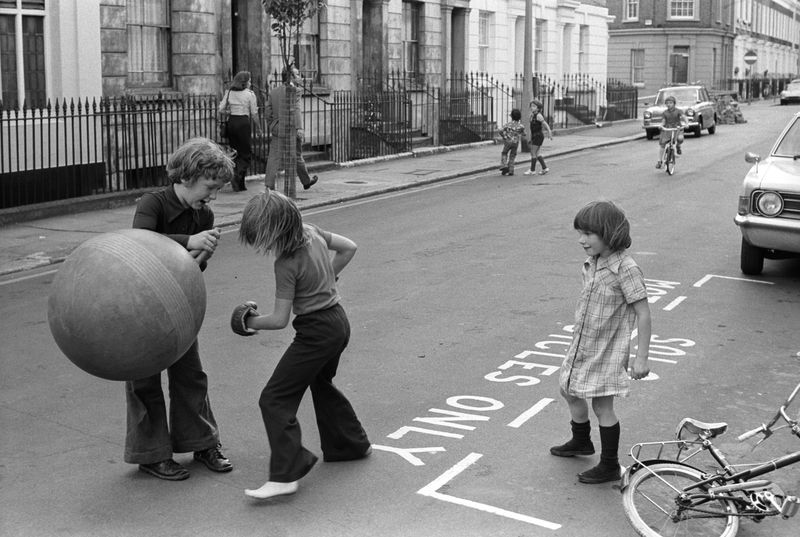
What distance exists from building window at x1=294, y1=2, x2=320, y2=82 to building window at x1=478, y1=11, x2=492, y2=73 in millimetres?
10224

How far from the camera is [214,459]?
5809 mm

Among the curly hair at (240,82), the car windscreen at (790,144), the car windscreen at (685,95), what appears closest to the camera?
the car windscreen at (790,144)

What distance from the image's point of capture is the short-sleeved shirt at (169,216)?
548cm

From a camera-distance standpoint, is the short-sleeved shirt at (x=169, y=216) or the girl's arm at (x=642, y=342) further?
the short-sleeved shirt at (x=169, y=216)

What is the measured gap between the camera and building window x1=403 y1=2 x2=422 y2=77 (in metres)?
29.8

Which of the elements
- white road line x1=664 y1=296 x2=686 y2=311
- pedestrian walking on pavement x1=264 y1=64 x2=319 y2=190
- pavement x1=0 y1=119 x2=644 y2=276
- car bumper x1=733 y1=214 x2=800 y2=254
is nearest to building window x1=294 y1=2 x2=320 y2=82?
pavement x1=0 y1=119 x2=644 y2=276

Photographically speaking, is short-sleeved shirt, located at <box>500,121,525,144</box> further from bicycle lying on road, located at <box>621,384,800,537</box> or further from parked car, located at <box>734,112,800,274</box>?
bicycle lying on road, located at <box>621,384,800,537</box>

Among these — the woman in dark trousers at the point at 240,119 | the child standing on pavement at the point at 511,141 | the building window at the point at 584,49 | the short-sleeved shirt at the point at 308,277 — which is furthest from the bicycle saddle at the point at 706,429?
the building window at the point at 584,49

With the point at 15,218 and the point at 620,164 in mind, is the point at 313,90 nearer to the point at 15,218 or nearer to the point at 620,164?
the point at 620,164

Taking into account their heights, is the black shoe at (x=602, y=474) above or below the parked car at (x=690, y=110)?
below

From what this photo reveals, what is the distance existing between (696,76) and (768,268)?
201 feet

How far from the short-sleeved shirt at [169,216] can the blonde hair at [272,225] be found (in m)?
0.38

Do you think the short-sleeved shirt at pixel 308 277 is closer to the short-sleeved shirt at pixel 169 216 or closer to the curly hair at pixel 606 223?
the short-sleeved shirt at pixel 169 216

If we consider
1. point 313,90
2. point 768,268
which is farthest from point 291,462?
point 313,90
